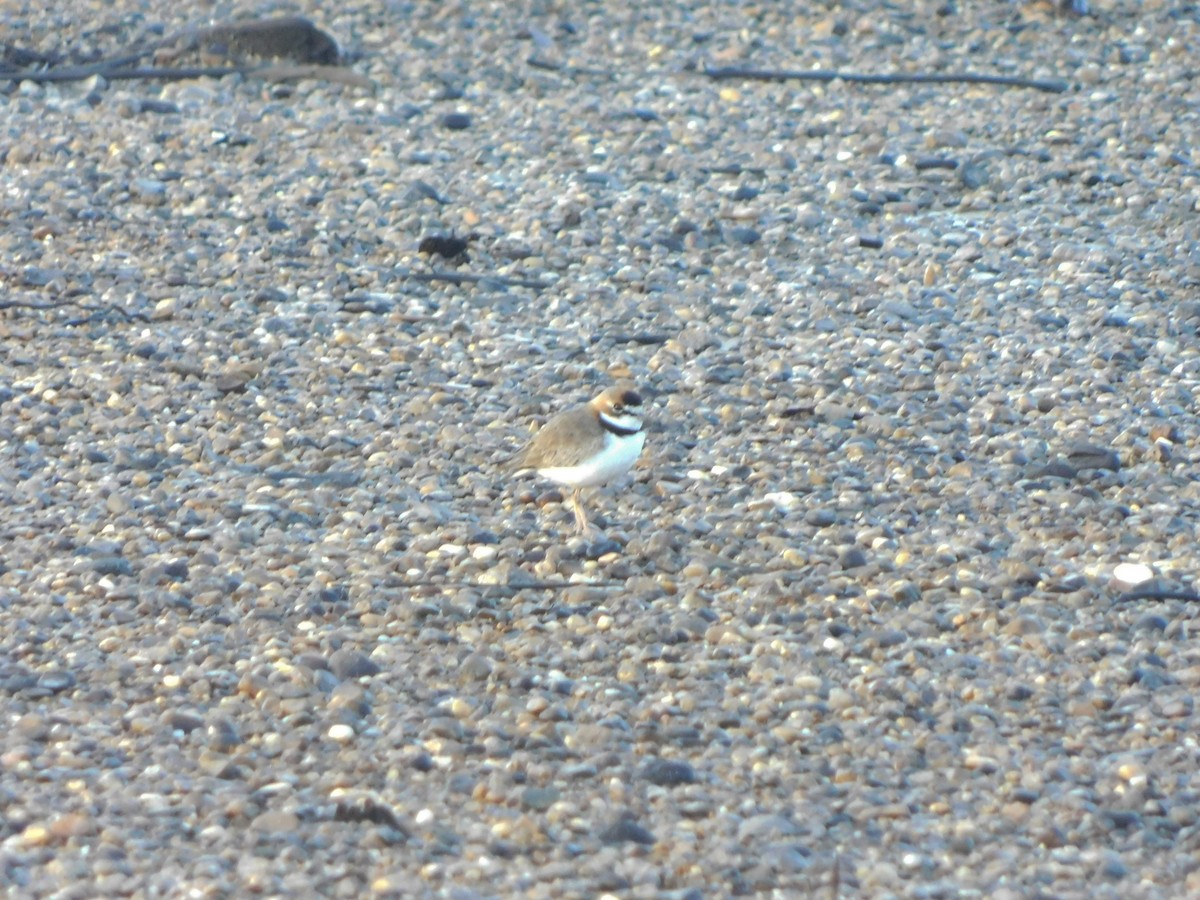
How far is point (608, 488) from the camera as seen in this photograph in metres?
6.70

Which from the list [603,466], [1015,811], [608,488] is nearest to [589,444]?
[603,466]

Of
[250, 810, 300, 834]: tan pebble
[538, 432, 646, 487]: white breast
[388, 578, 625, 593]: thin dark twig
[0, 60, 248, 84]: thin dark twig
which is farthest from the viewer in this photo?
[0, 60, 248, 84]: thin dark twig

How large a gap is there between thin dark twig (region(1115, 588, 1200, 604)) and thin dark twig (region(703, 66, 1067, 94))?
642 cm

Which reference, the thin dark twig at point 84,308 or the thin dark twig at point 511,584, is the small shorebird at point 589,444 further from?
the thin dark twig at point 84,308

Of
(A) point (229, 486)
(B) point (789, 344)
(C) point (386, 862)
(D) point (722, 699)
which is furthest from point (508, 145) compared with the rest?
(C) point (386, 862)

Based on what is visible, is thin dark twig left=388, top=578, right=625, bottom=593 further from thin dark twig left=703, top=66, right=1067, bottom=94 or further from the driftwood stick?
thin dark twig left=703, top=66, right=1067, bottom=94

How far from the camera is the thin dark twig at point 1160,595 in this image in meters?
5.61

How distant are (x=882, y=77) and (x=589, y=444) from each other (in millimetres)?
6298

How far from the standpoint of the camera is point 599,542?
6129 millimetres

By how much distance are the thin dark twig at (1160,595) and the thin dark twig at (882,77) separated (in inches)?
253

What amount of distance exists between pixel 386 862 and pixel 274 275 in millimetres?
4882

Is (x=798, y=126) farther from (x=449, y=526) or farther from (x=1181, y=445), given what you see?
(x=449, y=526)

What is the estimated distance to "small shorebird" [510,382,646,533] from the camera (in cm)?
600

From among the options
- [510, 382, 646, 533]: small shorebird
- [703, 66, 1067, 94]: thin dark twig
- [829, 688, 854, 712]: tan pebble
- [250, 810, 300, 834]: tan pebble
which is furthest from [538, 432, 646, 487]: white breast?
[703, 66, 1067, 94]: thin dark twig
